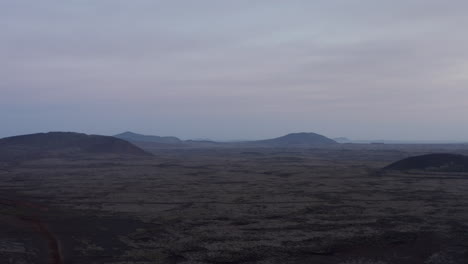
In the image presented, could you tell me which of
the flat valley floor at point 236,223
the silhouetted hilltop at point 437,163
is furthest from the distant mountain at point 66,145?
the flat valley floor at point 236,223

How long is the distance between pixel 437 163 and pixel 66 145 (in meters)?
67.1

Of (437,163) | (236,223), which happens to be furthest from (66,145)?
(236,223)

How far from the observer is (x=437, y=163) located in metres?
51.8

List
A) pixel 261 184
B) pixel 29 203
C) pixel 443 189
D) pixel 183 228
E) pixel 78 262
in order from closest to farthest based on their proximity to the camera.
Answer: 1. pixel 78 262
2. pixel 183 228
3. pixel 29 203
4. pixel 443 189
5. pixel 261 184

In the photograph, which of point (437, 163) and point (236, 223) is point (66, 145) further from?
point (236, 223)

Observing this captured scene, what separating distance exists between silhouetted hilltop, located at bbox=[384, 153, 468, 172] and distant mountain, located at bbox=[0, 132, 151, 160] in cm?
5012

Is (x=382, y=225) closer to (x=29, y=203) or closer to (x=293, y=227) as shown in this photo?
(x=293, y=227)

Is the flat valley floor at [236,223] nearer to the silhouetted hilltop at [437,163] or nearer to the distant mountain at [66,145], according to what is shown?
the silhouetted hilltop at [437,163]

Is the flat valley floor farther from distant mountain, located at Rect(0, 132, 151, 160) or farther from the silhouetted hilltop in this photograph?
distant mountain, located at Rect(0, 132, 151, 160)

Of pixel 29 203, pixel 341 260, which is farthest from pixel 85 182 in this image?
pixel 341 260

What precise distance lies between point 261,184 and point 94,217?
17547 millimetres

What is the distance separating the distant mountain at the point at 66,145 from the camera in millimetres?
90188

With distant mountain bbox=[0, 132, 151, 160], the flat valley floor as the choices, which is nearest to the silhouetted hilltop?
the flat valley floor

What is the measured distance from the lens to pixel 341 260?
15664 millimetres
